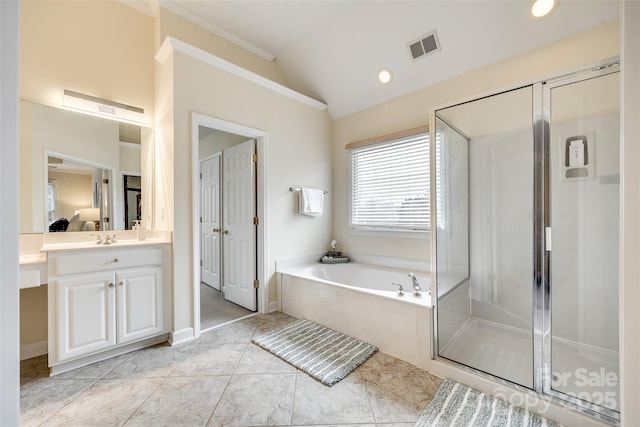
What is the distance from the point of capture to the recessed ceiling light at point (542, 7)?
6.38 ft

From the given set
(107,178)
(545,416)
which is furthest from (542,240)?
(107,178)

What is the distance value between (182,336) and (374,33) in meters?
3.26

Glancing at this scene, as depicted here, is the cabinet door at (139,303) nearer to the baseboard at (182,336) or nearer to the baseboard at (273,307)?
the baseboard at (182,336)

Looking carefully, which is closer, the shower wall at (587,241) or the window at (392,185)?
the shower wall at (587,241)

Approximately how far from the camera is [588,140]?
1.92m

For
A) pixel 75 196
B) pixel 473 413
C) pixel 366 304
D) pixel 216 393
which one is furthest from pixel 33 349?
pixel 473 413

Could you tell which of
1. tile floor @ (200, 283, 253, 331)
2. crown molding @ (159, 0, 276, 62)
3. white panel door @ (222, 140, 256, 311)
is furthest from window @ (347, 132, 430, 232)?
tile floor @ (200, 283, 253, 331)

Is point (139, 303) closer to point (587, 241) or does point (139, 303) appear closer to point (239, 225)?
point (239, 225)

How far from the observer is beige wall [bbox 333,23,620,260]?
1.98m

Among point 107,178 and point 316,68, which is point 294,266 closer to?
point 107,178

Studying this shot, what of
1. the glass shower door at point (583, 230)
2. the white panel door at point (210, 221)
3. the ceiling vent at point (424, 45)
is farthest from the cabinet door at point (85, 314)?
the ceiling vent at point (424, 45)

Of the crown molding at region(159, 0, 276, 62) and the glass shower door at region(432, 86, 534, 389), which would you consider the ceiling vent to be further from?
the crown molding at region(159, 0, 276, 62)

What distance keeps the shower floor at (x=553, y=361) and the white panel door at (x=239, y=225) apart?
2069mm

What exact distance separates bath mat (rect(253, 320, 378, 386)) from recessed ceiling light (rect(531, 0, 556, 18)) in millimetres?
2820
